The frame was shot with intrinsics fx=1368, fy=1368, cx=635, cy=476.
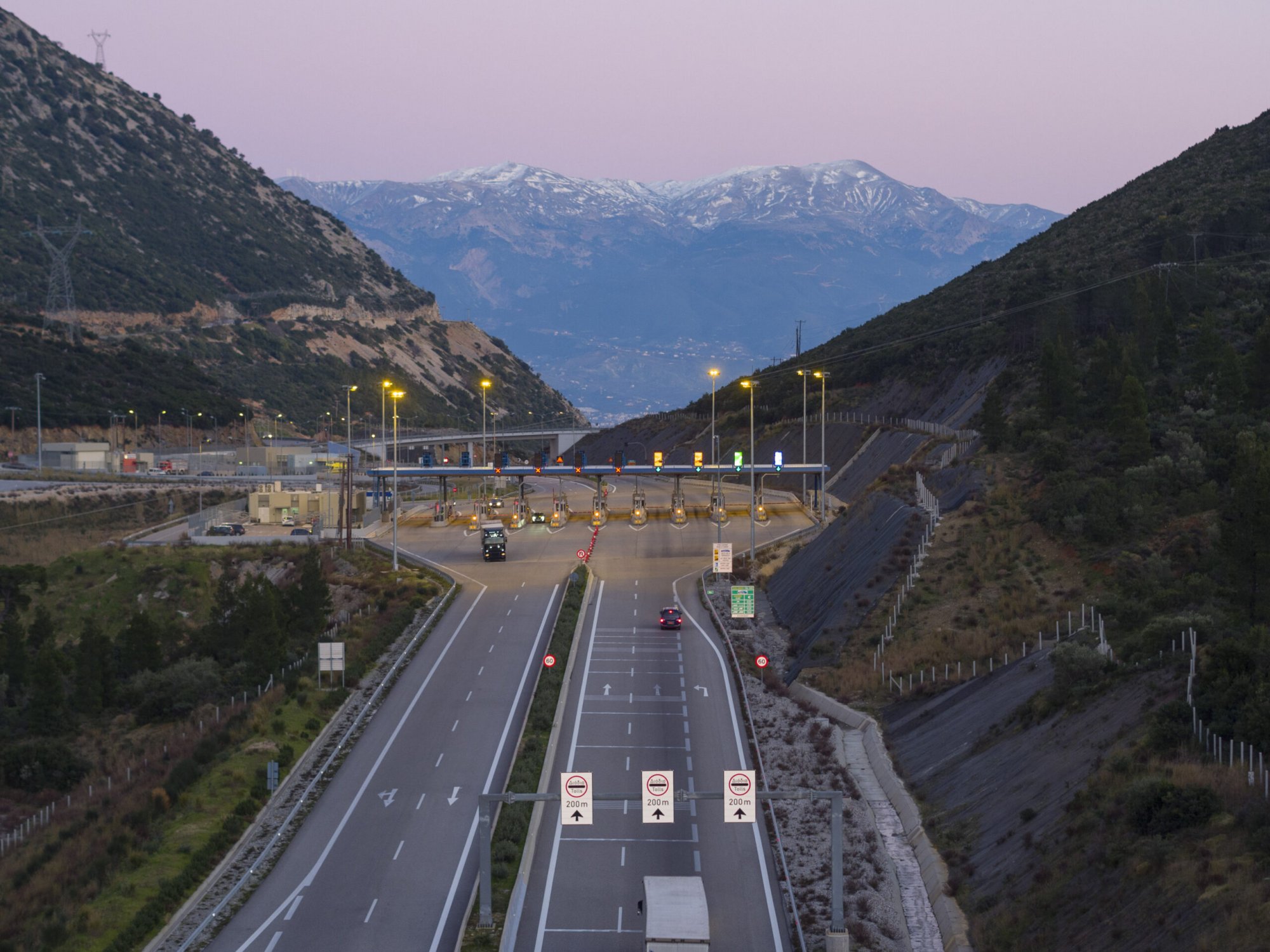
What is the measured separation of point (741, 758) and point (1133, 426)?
2547cm

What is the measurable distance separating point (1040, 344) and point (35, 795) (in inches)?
2588

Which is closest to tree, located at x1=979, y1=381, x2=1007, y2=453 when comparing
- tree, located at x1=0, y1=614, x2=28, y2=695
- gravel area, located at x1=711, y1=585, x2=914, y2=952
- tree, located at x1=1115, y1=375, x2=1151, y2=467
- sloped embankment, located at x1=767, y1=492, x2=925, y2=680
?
sloped embankment, located at x1=767, y1=492, x2=925, y2=680

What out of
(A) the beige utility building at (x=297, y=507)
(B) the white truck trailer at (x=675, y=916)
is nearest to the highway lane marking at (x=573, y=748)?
(B) the white truck trailer at (x=675, y=916)

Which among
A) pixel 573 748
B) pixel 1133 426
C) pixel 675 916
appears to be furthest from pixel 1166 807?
pixel 1133 426

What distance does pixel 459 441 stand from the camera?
141 metres

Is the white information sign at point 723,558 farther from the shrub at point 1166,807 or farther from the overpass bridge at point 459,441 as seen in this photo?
the overpass bridge at point 459,441

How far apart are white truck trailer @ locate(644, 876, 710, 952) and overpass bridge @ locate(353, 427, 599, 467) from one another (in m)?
100

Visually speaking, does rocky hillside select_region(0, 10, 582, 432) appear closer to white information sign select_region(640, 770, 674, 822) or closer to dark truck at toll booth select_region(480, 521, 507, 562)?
dark truck at toll booth select_region(480, 521, 507, 562)

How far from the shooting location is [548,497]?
346 ft

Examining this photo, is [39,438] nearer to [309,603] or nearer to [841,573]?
[309,603]

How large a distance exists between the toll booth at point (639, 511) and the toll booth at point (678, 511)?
1.80 meters

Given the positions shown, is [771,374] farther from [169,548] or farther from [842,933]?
[842,933]

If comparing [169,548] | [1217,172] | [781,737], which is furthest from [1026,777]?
[1217,172]

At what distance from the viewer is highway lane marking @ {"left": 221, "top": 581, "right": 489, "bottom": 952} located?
2969 centimetres
